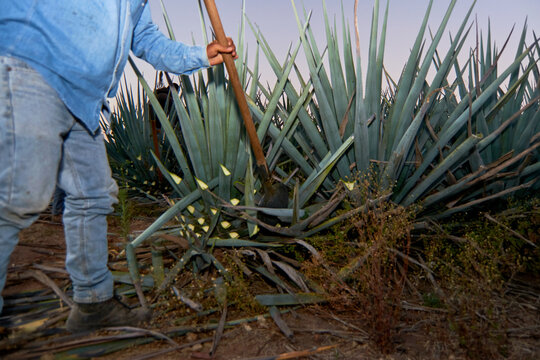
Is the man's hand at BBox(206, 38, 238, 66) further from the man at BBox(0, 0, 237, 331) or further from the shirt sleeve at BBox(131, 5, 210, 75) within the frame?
the man at BBox(0, 0, 237, 331)

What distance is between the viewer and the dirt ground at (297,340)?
4.47 feet

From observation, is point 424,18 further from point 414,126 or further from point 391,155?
point 391,155

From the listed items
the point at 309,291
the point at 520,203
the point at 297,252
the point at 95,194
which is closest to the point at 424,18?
the point at 520,203

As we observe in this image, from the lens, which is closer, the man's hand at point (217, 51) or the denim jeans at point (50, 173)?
the denim jeans at point (50, 173)

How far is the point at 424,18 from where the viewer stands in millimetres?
1924

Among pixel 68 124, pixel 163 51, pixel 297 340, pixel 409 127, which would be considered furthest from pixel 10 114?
pixel 409 127

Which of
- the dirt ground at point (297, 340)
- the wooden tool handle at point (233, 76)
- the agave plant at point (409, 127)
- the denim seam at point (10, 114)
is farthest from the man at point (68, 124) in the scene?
the agave plant at point (409, 127)

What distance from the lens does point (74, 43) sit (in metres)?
1.43

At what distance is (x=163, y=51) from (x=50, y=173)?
772 millimetres

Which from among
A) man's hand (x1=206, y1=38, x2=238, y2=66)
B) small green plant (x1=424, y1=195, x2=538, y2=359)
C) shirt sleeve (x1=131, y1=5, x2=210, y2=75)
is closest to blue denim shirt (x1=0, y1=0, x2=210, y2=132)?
shirt sleeve (x1=131, y1=5, x2=210, y2=75)

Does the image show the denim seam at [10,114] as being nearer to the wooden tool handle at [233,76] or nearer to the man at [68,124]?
the man at [68,124]

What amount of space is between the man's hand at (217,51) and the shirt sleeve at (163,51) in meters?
0.02

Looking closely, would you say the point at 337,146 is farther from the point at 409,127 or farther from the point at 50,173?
the point at 50,173

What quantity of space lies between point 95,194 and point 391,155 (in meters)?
1.21
